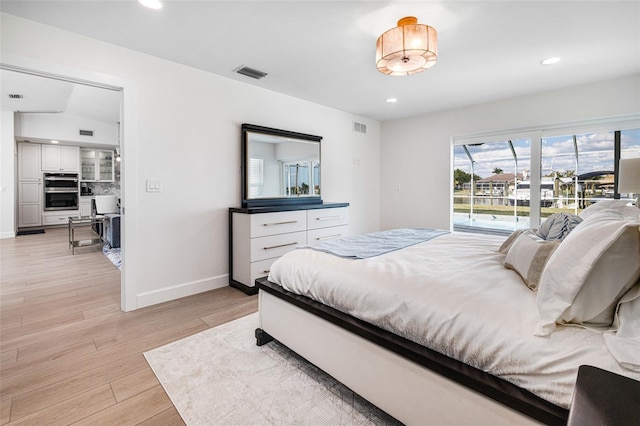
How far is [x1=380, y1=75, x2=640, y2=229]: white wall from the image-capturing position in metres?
3.35

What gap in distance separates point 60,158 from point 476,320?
33.5ft

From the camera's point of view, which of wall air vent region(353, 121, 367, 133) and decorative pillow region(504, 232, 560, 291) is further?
wall air vent region(353, 121, 367, 133)

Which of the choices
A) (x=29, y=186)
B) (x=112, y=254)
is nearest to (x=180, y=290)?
(x=112, y=254)

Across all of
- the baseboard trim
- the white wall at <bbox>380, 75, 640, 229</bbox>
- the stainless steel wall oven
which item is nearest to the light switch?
A: the baseboard trim

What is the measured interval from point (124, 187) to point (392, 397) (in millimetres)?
2782

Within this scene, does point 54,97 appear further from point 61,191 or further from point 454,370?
point 454,370

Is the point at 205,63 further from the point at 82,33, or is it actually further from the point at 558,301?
the point at 558,301

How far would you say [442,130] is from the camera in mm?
4633

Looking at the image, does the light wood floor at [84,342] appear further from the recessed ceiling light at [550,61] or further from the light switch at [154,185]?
the recessed ceiling light at [550,61]

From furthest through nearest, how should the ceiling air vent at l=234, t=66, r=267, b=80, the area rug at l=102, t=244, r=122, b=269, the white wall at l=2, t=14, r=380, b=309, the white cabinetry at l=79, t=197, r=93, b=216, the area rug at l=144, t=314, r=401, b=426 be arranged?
the white cabinetry at l=79, t=197, r=93, b=216
the area rug at l=102, t=244, r=122, b=269
the ceiling air vent at l=234, t=66, r=267, b=80
the white wall at l=2, t=14, r=380, b=309
the area rug at l=144, t=314, r=401, b=426

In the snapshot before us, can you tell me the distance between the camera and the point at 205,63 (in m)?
2.97

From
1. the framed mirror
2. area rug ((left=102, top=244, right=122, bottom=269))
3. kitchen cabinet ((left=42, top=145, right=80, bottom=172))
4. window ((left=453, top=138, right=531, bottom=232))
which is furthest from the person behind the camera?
kitchen cabinet ((left=42, top=145, right=80, bottom=172))

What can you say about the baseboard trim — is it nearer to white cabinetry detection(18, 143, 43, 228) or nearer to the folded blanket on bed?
the folded blanket on bed

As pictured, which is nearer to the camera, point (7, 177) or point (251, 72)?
point (251, 72)
